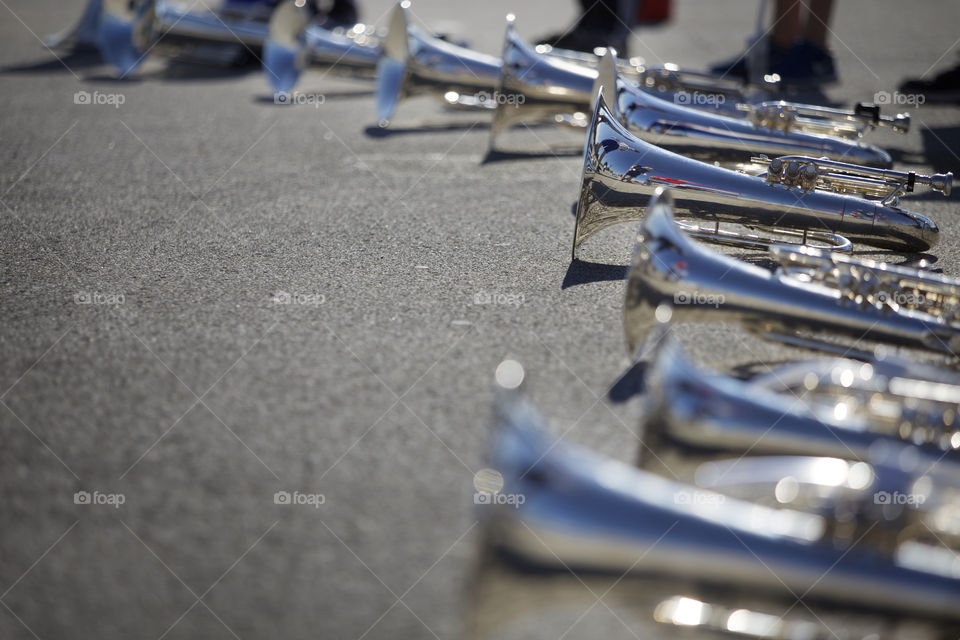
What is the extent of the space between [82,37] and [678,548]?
26.3 feet

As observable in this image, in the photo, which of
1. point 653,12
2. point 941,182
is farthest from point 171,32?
point 941,182

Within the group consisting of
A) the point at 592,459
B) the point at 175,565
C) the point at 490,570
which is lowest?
the point at 175,565

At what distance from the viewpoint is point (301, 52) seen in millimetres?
6566

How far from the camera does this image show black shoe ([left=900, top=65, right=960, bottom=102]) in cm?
602

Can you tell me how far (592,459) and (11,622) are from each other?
120 cm

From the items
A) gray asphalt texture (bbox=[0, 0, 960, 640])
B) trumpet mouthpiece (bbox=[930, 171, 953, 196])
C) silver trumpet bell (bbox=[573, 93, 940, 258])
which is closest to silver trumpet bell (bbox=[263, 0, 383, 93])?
gray asphalt texture (bbox=[0, 0, 960, 640])

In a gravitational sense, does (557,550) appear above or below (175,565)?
above

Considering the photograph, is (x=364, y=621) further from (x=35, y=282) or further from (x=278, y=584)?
(x=35, y=282)

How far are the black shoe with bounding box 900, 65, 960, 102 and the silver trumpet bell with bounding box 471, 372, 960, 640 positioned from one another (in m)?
5.39

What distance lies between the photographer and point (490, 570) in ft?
4.79

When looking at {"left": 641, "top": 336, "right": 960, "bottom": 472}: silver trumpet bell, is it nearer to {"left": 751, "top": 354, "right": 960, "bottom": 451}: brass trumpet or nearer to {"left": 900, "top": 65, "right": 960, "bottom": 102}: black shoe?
{"left": 751, "top": 354, "right": 960, "bottom": 451}: brass trumpet

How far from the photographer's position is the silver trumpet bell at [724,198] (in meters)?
3.30

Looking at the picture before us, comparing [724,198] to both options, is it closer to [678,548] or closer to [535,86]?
[535,86]

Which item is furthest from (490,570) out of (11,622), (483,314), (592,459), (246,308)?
(246,308)
